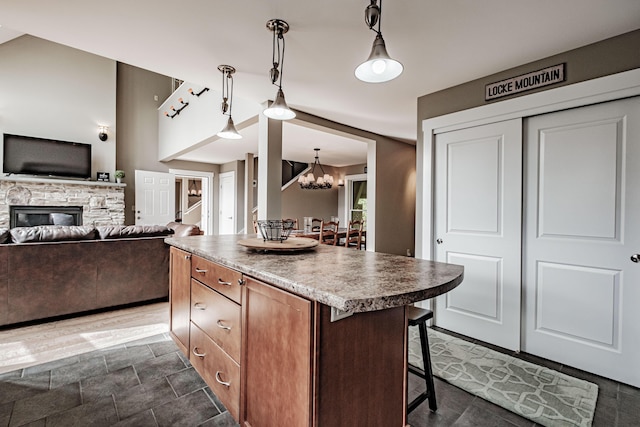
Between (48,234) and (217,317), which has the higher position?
(48,234)

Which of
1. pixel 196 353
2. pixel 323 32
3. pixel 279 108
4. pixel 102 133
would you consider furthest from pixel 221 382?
pixel 102 133

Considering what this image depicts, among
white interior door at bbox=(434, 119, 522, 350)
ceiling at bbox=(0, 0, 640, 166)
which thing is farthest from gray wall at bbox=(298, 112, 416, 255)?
ceiling at bbox=(0, 0, 640, 166)

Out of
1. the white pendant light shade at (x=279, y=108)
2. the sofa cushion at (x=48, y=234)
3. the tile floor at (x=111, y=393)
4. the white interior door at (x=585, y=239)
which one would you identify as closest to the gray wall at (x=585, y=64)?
the white interior door at (x=585, y=239)

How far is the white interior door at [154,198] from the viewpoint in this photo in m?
6.61

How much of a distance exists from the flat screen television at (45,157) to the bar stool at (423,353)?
685 cm

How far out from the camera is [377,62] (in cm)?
144

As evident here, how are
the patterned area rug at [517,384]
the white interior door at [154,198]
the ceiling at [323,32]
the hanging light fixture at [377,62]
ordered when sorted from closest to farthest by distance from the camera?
1. the hanging light fixture at [377,62]
2. the patterned area rug at [517,384]
3. the ceiling at [323,32]
4. the white interior door at [154,198]

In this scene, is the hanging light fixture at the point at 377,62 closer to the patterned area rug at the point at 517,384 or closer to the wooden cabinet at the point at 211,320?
the wooden cabinet at the point at 211,320

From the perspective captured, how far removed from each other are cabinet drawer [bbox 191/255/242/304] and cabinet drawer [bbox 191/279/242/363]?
36 millimetres

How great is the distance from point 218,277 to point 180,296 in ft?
2.65

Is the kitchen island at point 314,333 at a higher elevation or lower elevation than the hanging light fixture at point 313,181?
lower

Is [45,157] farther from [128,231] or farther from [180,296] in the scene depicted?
[180,296]

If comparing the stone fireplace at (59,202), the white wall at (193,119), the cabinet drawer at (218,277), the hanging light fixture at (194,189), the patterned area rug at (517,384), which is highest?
the white wall at (193,119)

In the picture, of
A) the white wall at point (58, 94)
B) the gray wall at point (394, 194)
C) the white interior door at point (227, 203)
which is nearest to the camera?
the gray wall at point (394, 194)
